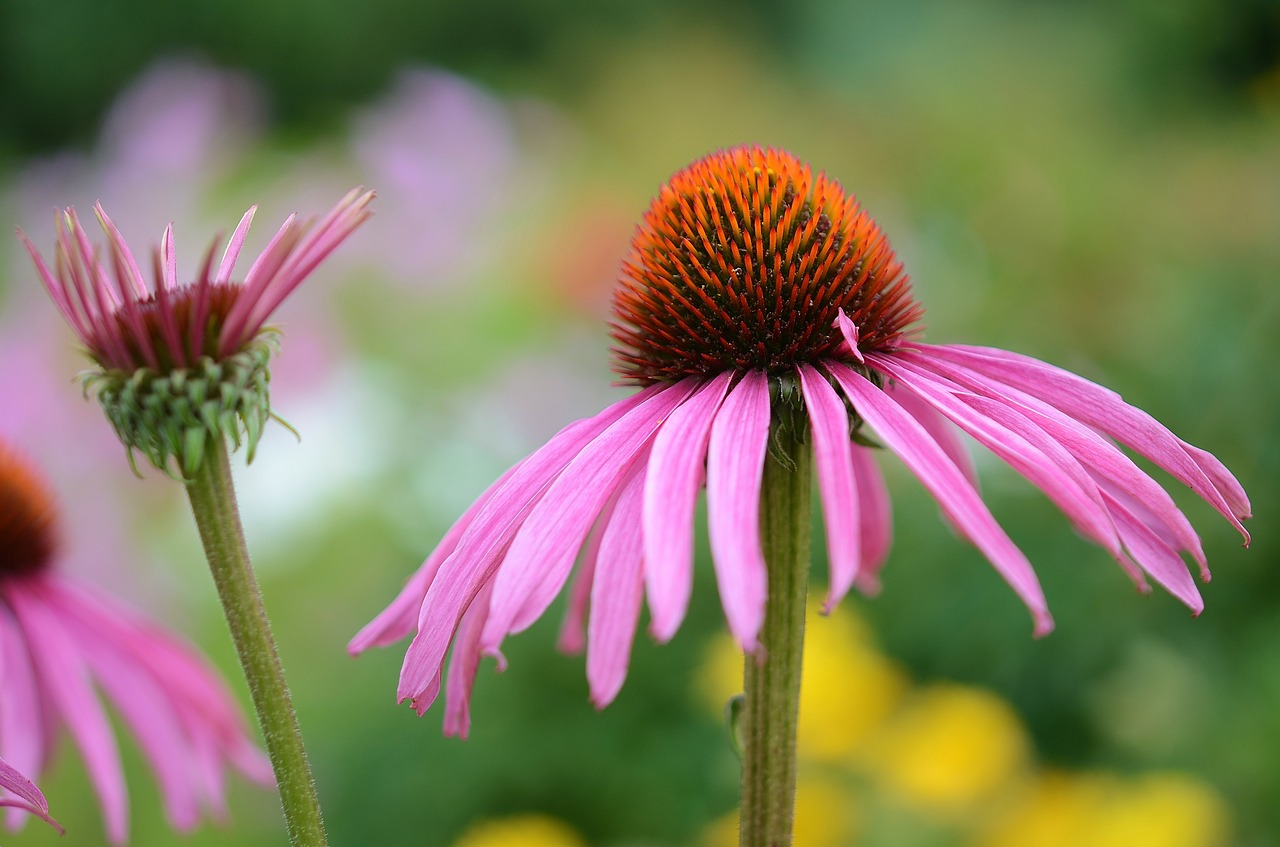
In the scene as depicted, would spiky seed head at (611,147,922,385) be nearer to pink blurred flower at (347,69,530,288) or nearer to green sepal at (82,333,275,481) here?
green sepal at (82,333,275,481)

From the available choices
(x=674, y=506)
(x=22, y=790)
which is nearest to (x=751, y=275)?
(x=674, y=506)

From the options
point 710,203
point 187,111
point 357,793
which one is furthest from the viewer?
point 187,111

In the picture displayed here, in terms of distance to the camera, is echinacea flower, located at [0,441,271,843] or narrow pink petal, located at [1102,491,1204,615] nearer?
narrow pink petal, located at [1102,491,1204,615]

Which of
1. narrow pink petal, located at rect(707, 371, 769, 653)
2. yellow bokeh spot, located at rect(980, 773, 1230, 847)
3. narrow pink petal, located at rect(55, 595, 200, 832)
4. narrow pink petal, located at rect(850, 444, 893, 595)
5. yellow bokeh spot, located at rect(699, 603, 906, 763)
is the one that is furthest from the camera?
yellow bokeh spot, located at rect(699, 603, 906, 763)

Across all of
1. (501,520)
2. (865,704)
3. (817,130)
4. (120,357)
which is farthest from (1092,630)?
(817,130)

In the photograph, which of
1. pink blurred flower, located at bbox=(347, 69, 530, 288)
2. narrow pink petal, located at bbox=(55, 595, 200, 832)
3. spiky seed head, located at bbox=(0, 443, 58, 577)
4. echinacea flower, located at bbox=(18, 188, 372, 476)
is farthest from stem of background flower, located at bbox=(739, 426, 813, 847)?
pink blurred flower, located at bbox=(347, 69, 530, 288)

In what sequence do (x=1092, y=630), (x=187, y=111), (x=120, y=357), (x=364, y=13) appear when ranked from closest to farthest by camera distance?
(x=120, y=357) → (x=1092, y=630) → (x=187, y=111) → (x=364, y=13)

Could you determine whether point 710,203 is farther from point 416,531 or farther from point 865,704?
point 416,531
